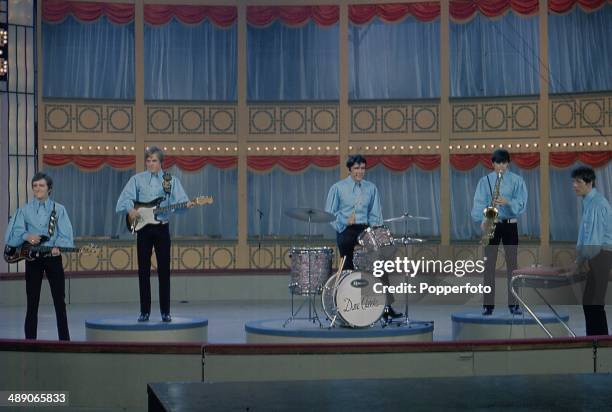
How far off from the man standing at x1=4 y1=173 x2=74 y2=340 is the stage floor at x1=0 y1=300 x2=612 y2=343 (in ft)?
6.74

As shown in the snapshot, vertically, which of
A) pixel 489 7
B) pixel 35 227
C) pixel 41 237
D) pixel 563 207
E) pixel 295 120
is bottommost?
pixel 41 237

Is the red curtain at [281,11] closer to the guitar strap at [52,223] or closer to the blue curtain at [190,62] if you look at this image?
the blue curtain at [190,62]

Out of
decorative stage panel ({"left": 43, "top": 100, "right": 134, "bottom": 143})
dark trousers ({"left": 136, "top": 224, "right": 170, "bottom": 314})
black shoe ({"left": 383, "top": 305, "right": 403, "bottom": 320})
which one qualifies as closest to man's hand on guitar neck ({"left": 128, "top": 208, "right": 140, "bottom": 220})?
dark trousers ({"left": 136, "top": 224, "right": 170, "bottom": 314})

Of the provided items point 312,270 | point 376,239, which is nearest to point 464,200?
point 312,270

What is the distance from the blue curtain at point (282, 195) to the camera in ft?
65.3

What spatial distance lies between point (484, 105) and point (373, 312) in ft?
32.5

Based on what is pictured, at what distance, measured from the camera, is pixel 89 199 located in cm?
1938

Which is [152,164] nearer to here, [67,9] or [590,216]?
[590,216]

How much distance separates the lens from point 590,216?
9.23 meters

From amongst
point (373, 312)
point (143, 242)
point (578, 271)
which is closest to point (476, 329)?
point (373, 312)

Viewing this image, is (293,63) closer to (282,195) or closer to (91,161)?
(282,195)

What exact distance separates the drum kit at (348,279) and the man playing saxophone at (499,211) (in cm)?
93

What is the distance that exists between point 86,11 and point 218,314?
7.29m

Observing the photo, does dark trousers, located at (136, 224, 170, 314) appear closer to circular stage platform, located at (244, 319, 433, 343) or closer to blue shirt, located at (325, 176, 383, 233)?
circular stage platform, located at (244, 319, 433, 343)
